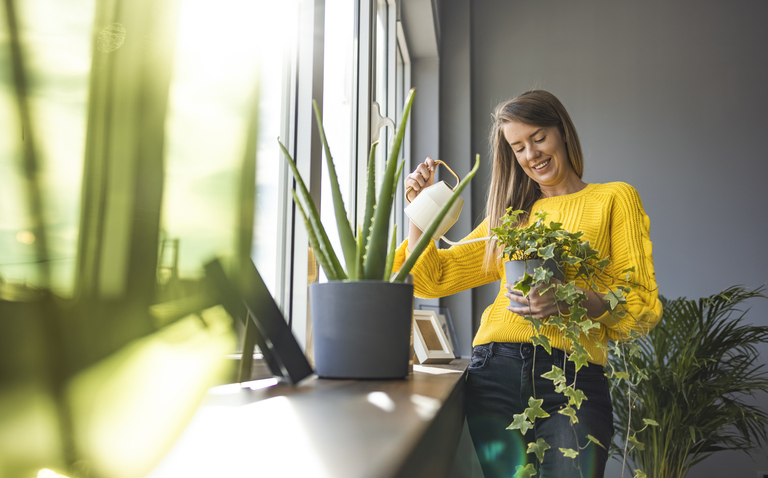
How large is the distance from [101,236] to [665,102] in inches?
128

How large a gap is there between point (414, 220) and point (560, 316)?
35 cm

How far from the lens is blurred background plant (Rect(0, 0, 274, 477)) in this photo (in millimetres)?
311

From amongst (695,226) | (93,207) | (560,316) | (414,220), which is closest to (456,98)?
(695,226)

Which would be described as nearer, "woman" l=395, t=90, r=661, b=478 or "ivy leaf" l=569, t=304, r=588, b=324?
"ivy leaf" l=569, t=304, r=588, b=324

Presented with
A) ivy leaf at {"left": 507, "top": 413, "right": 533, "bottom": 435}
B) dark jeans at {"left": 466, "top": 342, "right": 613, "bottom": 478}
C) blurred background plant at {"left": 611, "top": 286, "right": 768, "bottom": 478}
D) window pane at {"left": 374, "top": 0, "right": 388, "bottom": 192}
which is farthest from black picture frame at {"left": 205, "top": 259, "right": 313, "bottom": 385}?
blurred background plant at {"left": 611, "top": 286, "right": 768, "bottom": 478}

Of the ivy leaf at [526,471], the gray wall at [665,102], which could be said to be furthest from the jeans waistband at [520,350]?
the gray wall at [665,102]

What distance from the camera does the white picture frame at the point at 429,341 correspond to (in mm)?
1657

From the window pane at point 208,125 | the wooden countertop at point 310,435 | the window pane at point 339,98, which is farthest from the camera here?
the window pane at point 339,98

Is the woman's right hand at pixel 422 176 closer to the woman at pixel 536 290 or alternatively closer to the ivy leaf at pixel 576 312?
the woman at pixel 536 290

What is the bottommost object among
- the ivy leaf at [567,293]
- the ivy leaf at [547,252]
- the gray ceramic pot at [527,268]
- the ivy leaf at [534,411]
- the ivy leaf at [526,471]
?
the ivy leaf at [526,471]

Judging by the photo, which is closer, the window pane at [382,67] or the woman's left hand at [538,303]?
the woman's left hand at [538,303]

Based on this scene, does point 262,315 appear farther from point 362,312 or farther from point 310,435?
point 310,435

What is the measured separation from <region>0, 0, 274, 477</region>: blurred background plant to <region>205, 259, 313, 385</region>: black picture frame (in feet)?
0.09

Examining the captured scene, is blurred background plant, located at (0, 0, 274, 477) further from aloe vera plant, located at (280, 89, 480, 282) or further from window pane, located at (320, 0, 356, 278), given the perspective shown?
window pane, located at (320, 0, 356, 278)
